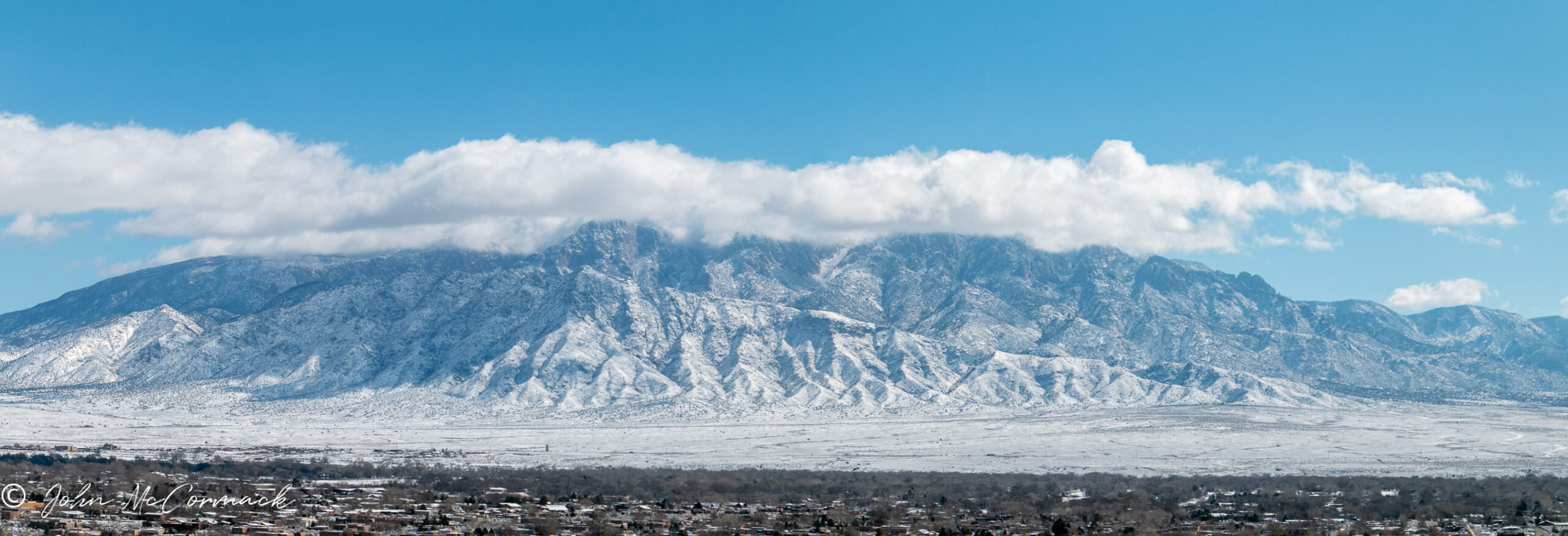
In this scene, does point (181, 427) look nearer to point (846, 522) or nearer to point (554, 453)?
point (554, 453)

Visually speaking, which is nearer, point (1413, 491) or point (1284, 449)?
point (1413, 491)

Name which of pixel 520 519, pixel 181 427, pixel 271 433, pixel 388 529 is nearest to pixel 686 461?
pixel 520 519

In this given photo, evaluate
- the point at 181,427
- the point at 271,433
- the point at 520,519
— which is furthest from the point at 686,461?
the point at 181,427

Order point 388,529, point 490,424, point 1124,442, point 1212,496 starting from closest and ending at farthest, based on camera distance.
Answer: point 388,529, point 1212,496, point 1124,442, point 490,424

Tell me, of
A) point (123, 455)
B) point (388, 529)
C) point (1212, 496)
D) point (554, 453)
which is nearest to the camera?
point (388, 529)

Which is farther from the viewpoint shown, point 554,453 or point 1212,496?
point 554,453

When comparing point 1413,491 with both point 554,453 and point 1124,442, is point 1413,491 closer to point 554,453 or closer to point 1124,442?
point 1124,442
